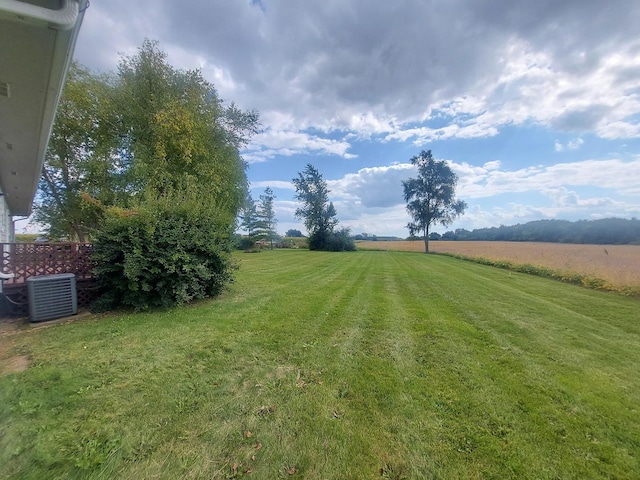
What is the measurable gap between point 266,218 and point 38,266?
1363 inches

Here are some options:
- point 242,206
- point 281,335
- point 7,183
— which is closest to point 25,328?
point 281,335

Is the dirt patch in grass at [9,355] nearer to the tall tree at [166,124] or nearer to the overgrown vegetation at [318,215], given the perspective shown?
the tall tree at [166,124]

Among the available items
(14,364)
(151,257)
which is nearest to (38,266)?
(151,257)

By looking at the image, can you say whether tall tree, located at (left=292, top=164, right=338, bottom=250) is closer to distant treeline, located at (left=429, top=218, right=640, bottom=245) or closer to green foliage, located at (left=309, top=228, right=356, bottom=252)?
green foliage, located at (left=309, top=228, right=356, bottom=252)

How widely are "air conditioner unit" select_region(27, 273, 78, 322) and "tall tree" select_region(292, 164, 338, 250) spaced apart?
33035mm

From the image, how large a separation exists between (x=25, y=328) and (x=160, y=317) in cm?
214

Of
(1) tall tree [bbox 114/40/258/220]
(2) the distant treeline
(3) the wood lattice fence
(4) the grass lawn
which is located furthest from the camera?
(2) the distant treeline

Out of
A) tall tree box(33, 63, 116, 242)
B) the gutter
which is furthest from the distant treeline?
the gutter

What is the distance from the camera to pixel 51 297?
498 centimetres

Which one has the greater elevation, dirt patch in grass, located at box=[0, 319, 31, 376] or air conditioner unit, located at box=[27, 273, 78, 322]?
air conditioner unit, located at box=[27, 273, 78, 322]

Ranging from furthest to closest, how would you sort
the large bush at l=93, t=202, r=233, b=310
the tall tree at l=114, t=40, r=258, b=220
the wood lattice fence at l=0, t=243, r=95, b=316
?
the tall tree at l=114, t=40, r=258, b=220, the large bush at l=93, t=202, r=233, b=310, the wood lattice fence at l=0, t=243, r=95, b=316

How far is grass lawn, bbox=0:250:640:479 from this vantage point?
6.15 feet

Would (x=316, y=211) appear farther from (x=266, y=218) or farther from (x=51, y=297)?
(x=51, y=297)

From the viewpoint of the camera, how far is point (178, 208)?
19.7ft
